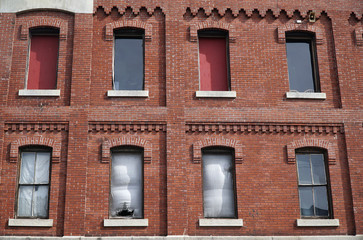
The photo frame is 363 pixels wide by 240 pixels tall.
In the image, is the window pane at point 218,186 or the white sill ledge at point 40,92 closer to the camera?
the window pane at point 218,186

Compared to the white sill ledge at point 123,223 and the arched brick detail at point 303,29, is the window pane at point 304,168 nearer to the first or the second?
the arched brick detail at point 303,29

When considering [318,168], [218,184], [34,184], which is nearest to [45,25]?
[34,184]

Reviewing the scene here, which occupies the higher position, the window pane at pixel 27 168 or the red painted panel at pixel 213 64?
the red painted panel at pixel 213 64

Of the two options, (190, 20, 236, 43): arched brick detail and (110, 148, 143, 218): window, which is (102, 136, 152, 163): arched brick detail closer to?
(110, 148, 143, 218): window

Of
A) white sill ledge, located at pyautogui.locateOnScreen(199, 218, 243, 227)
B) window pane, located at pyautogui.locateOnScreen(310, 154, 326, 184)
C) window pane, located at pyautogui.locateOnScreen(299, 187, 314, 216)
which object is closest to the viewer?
white sill ledge, located at pyautogui.locateOnScreen(199, 218, 243, 227)

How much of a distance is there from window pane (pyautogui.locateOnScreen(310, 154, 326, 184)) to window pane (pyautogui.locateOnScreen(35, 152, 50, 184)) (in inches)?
334

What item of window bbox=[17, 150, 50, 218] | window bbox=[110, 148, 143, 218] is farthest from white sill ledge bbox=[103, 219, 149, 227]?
window bbox=[17, 150, 50, 218]

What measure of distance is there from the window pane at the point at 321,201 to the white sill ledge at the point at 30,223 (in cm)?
823

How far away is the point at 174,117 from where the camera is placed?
14.9 meters

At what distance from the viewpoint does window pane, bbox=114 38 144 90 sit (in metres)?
15.5

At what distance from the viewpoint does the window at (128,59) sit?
15531 mm

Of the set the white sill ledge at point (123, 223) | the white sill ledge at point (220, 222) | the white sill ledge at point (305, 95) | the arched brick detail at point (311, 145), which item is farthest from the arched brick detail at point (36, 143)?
the white sill ledge at point (305, 95)

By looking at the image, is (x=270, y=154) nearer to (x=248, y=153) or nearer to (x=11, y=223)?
(x=248, y=153)

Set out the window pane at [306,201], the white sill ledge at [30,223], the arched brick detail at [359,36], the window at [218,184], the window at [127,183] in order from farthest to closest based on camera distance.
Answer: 1. the arched brick detail at [359,36]
2. the window pane at [306,201]
3. the window at [218,184]
4. the window at [127,183]
5. the white sill ledge at [30,223]
